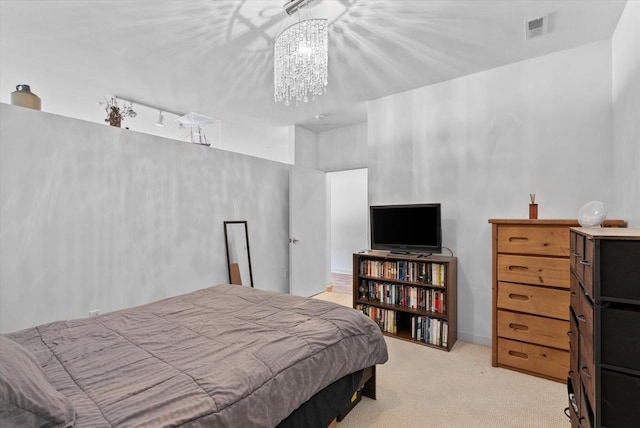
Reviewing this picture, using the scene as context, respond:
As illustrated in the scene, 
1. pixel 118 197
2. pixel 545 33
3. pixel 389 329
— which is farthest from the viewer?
pixel 389 329

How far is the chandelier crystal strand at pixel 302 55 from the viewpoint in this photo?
212 cm

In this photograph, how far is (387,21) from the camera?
7.60 ft

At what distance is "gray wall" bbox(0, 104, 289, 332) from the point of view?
2361 mm

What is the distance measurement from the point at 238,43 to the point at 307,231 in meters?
2.91

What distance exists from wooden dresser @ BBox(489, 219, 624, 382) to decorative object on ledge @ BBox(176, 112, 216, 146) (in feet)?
10.9

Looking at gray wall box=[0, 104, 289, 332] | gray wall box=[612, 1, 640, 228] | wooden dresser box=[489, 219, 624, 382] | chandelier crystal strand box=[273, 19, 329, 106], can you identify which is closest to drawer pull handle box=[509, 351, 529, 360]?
wooden dresser box=[489, 219, 624, 382]

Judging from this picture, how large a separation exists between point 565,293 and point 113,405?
9.75ft

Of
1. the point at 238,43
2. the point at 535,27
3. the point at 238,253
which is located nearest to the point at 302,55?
the point at 238,43

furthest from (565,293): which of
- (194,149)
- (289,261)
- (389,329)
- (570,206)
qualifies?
→ (194,149)

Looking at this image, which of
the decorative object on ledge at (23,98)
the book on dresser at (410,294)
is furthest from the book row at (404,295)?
the decorative object on ledge at (23,98)

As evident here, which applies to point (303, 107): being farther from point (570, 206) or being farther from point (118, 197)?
point (570, 206)

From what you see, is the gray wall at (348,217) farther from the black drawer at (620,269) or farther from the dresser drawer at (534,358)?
the black drawer at (620,269)

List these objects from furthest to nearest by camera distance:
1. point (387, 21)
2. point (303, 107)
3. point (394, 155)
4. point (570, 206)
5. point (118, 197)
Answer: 1. point (303, 107)
2. point (394, 155)
3. point (118, 197)
4. point (570, 206)
5. point (387, 21)

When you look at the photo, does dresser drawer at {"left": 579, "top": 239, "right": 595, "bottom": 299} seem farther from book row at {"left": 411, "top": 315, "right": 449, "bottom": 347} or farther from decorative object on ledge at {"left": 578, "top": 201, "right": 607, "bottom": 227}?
book row at {"left": 411, "top": 315, "right": 449, "bottom": 347}
